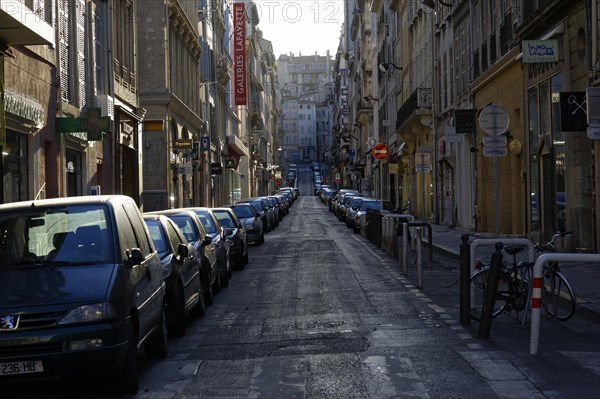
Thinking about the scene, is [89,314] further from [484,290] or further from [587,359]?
[484,290]

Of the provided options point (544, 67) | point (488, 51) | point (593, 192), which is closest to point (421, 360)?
point (593, 192)

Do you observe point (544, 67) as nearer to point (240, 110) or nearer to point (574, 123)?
point (574, 123)

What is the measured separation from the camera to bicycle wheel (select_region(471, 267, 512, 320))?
11695 millimetres

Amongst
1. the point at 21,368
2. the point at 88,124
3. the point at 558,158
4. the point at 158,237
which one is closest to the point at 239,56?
the point at 88,124

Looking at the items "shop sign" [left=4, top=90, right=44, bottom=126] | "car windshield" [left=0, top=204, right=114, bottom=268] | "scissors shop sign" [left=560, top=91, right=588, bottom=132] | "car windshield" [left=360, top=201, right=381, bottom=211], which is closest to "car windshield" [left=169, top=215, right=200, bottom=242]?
"shop sign" [left=4, top=90, right=44, bottom=126]

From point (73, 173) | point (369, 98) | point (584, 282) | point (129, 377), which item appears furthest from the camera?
point (369, 98)

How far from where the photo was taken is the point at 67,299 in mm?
7383

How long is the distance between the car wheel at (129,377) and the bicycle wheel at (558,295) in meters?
5.75

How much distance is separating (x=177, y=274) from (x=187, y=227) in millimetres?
4118

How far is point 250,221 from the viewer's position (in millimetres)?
30125

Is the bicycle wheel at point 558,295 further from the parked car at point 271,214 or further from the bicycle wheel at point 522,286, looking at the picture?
the parked car at point 271,214

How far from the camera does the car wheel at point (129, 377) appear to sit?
770 cm

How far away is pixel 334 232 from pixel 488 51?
11643 mm

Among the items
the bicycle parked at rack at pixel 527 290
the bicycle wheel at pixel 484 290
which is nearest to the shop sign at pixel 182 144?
the bicycle wheel at pixel 484 290
